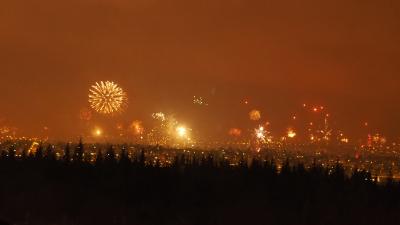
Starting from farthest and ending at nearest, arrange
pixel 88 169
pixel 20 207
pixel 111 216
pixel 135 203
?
pixel 88 169 < pixel 135 203 < pixel 111 216 < pixel 20 207

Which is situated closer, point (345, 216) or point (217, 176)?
point (345, 216)

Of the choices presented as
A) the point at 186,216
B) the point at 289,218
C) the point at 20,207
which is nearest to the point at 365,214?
the point at 289,218

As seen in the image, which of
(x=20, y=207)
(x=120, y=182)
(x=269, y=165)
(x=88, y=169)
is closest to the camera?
(x=20, y=207)

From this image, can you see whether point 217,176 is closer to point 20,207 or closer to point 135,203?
point 135,203

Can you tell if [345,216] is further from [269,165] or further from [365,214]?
[269,165]

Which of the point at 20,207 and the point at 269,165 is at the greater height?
the point at 269,165

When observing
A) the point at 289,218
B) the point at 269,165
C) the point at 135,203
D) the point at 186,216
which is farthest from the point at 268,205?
the point at 269,165
